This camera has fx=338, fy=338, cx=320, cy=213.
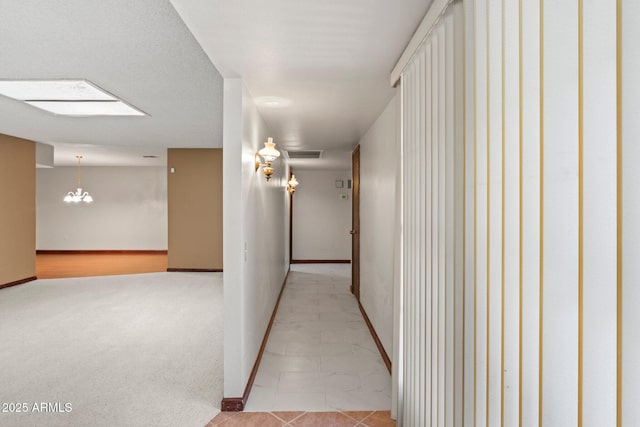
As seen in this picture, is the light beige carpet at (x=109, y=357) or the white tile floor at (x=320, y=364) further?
the white tile floor at (x=320, y=364)

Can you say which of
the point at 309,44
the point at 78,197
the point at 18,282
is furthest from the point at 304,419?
the point at 78,197

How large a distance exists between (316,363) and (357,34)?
2.82 meters

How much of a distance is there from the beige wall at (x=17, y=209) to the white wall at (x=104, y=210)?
3.96 meters

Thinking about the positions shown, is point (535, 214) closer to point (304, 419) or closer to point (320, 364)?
point (304, 419)

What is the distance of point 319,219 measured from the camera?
9477 mm

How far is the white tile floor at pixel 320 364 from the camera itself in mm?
2645

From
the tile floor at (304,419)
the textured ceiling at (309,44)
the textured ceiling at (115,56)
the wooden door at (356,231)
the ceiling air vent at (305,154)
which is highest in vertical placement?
the textured ceiling at (115,56)

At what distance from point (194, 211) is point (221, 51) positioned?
19.2ft

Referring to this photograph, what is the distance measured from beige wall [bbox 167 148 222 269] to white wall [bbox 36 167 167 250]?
11.4 feet

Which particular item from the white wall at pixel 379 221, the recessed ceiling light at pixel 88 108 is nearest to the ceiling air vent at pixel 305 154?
the white wall at pixel 379 221

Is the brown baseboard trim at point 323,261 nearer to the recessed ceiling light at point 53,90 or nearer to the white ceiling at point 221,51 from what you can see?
the white ceiling at point 221,51

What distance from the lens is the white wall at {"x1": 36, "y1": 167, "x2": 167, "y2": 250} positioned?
10539 millimetres

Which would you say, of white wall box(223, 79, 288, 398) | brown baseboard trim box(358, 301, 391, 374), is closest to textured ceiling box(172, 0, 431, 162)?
white wall box(223, 79, 288, 398)

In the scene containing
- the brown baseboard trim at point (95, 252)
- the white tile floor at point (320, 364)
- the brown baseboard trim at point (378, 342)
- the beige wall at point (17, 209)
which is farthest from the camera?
the brown baseboard trim at point (95, 252)
